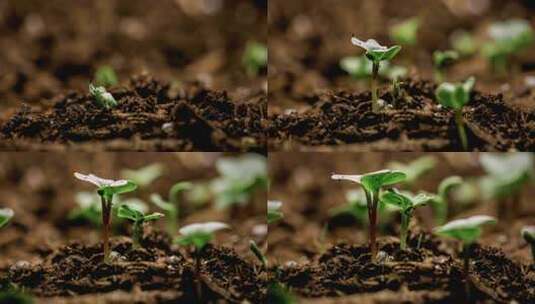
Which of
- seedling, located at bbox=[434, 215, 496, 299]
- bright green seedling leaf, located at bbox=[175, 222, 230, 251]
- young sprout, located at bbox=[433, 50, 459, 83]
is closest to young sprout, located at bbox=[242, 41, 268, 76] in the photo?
young sprout, located at bbox=[433, 50, 459, 83]

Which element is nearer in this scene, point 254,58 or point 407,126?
point 407,126

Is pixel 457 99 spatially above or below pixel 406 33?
below

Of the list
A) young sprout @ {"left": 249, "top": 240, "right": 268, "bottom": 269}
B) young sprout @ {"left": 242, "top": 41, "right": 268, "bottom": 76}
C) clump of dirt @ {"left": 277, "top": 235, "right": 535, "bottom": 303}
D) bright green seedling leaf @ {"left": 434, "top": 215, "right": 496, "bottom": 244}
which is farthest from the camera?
young sprout @ {"left": 242, "top": 41, "right": 268, "bottom": 76}

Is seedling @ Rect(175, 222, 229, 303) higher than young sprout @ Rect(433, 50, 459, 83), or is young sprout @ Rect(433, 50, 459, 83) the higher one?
young sprout @ Rect(433, 50, 459, 83)

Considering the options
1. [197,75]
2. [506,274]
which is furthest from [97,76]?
[506,274]

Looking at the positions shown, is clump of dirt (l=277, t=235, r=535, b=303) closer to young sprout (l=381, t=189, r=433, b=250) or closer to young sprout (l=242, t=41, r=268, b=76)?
young sprout (l=381, t=189, r=433, b=250)

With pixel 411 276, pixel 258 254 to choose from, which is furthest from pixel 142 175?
pixel 411 276

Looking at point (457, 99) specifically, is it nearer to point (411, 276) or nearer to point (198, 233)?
point (411, 276)

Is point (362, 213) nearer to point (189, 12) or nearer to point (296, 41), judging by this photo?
point (296, 41)
